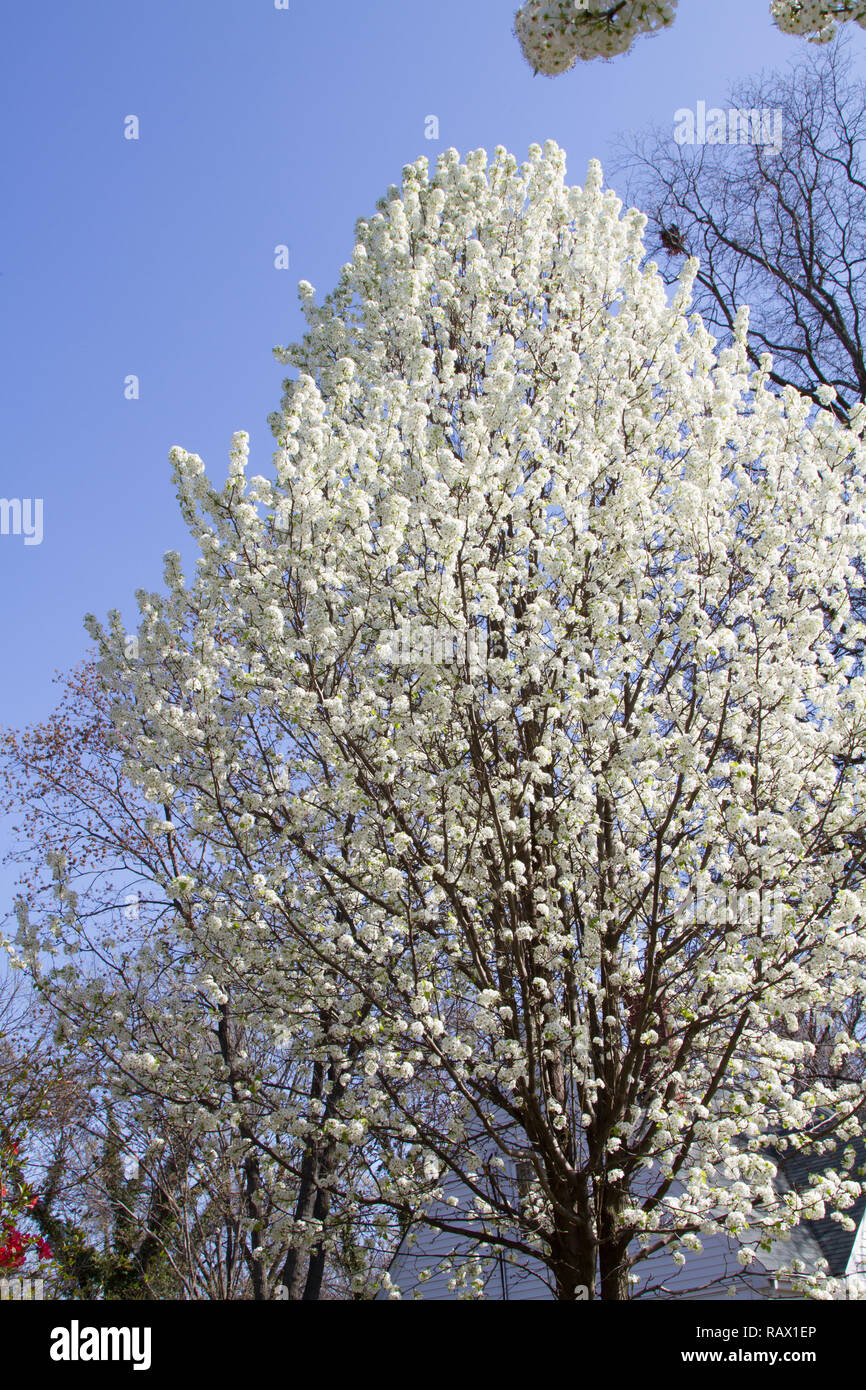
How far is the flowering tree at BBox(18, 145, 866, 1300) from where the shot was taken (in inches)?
Result: 195

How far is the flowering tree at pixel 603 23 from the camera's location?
3.15 metres

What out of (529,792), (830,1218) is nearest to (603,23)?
(529,792)

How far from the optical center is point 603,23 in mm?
3166

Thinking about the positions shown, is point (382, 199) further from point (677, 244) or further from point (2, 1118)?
point (2, 1118)

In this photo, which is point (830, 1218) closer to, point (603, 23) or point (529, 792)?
point (529, 792)

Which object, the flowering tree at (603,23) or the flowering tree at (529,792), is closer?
the flowering tree at (603,23)

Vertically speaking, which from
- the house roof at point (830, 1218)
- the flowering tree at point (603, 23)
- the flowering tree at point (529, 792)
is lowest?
the house roof at point (830, 1218)

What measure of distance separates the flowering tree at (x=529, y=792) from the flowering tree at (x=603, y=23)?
6.36ft

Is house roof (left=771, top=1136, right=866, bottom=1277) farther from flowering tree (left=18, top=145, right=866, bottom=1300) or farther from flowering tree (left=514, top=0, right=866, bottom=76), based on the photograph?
flowering tree (left=514, top=0, right=866, bottom=76)

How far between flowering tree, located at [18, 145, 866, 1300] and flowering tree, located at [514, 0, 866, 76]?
1938 millimetres

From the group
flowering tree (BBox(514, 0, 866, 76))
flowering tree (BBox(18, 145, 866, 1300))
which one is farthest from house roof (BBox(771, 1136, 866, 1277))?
flowering tree (BBox(514, 0, 866, 76))

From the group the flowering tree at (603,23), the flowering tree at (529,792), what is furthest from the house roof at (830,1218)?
the flowering tree at (603,23)

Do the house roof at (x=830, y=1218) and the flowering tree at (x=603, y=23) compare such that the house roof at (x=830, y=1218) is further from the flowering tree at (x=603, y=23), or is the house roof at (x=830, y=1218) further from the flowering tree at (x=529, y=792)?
the flowering tree at (x=603, y=23)

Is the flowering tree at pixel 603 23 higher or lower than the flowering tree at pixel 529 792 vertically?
higher
